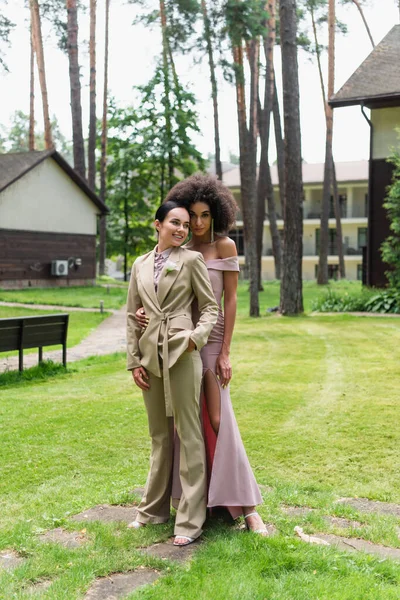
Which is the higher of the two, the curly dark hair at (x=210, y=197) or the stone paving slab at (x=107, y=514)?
the curly dark hair at (x=210, y=197)

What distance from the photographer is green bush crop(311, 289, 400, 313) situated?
20759mm

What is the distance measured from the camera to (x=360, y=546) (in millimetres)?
4523

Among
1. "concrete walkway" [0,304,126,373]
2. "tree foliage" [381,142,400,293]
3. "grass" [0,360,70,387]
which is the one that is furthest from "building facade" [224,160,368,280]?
"grass" [0,360,70,387]

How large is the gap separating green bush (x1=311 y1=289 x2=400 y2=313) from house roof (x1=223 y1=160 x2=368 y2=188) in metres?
29.3

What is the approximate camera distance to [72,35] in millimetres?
31766

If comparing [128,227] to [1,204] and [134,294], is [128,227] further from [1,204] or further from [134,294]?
[134,294]

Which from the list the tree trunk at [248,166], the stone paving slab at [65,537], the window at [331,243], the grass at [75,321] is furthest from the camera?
the window at [331,243]

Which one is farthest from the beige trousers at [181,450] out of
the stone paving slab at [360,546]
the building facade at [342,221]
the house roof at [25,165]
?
the building facade at [342,221]

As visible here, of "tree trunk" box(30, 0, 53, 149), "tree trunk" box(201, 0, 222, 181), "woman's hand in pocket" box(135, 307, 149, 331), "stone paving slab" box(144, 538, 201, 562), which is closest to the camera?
"stone paving slab" box(144, 538, 201, 562)

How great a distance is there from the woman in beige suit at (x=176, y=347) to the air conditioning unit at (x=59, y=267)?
1183 inches

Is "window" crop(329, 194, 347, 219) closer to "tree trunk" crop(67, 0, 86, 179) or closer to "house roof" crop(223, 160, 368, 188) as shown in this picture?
"house roof" crop(223, 160, 368, 188)

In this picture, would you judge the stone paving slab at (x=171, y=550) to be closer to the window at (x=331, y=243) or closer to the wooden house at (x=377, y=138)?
the wooden house at (x=377, y=138)

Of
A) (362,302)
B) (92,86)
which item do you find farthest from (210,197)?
(92,86)

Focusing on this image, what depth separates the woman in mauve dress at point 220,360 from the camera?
4.73 m
